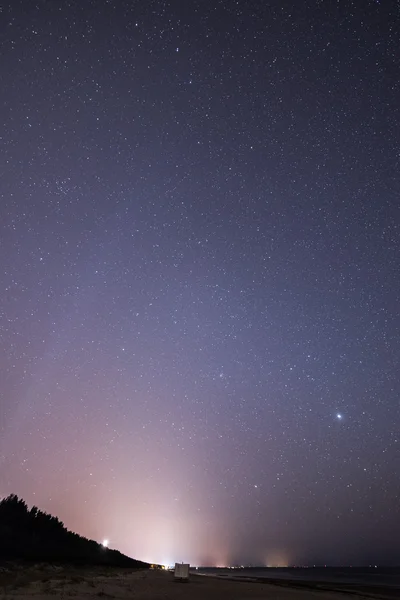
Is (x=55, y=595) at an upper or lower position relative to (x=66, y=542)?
lower

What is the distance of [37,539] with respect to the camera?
4647cm

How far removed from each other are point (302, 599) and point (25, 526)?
33.3 m

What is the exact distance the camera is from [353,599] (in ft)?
93.2

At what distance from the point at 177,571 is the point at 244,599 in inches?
463

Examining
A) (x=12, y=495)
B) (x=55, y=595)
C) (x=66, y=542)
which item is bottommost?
(x=55, y=595)

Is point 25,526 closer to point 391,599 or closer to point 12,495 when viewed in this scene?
point 12,495

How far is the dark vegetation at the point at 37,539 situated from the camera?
40394mm

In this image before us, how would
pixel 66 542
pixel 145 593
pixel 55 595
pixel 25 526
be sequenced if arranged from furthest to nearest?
1. pixel 66 542
2. pixel 25 526
3. pixel 145 593
4. pixel 55 595

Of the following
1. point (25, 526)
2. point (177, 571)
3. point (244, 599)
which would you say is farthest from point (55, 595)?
point (25, 526)

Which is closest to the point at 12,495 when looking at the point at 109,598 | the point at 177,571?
the point at 177,571

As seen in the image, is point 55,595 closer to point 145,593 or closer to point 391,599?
point 145,593

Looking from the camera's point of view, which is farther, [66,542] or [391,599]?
[66,542]

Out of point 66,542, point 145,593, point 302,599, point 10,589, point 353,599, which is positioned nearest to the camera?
point 10,589

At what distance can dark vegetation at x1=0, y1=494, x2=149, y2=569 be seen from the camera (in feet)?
133
